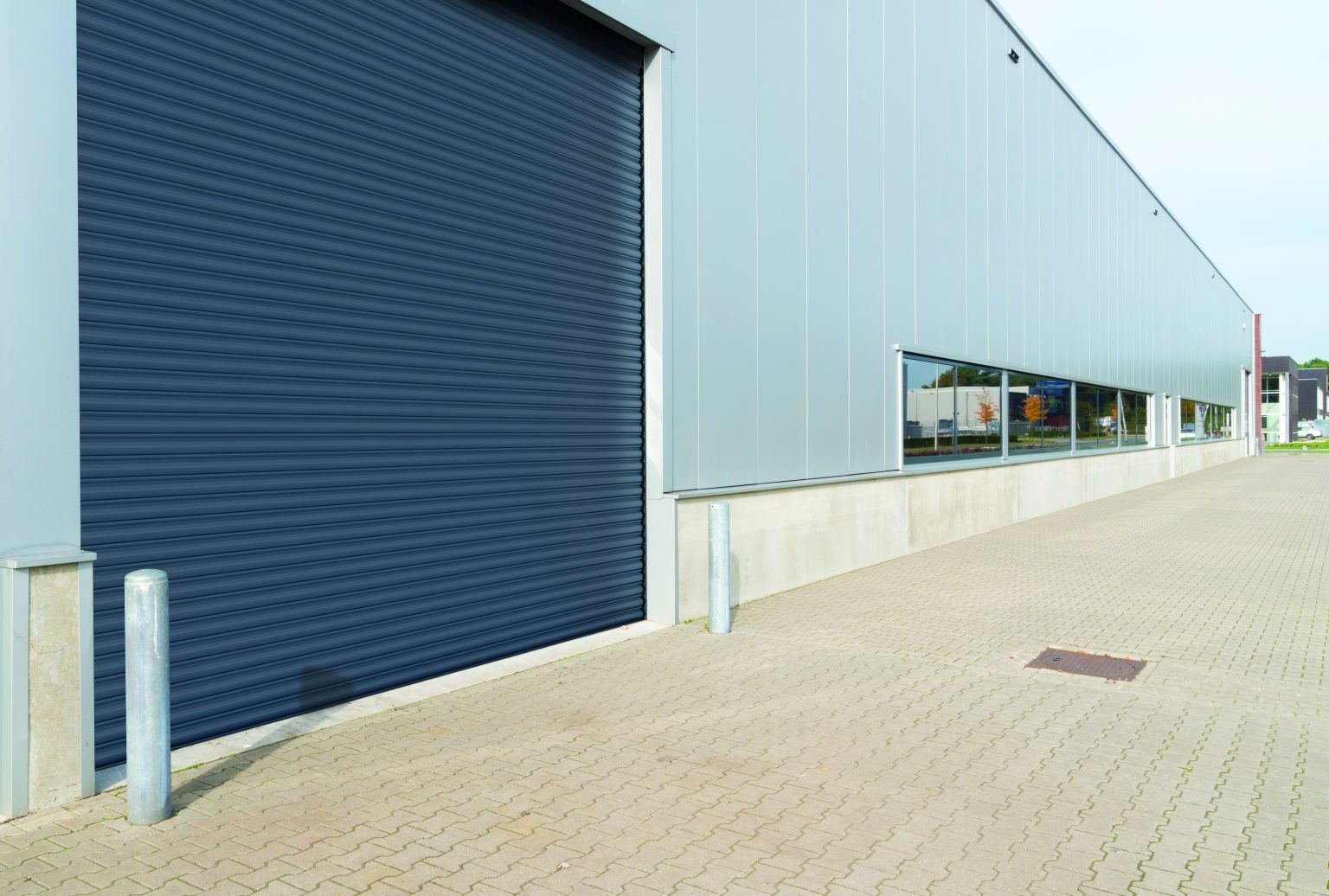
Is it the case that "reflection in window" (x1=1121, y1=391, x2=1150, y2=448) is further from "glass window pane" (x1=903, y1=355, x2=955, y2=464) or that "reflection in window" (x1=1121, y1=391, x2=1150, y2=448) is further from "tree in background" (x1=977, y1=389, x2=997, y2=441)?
"glass window pane" (x1=903, y1=355, x2=955, y2=464)

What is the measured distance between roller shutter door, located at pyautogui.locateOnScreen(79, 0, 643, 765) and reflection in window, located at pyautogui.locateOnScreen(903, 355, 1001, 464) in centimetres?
655

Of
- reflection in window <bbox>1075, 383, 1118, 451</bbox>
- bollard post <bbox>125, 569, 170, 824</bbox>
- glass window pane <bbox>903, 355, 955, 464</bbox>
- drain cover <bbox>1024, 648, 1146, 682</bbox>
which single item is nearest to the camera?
bollard post <bbox>125, 569, 170, 824</bbox>

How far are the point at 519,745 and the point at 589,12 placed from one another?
612 centimetres

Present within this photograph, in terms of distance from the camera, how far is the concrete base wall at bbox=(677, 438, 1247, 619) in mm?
9273

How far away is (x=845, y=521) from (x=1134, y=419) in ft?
70.0

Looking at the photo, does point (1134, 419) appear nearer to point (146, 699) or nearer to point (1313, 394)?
point (146, 699)

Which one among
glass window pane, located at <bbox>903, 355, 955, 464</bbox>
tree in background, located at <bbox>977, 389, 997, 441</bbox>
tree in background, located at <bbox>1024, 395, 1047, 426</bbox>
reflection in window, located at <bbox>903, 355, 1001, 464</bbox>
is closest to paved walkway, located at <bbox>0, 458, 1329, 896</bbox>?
glass window pane, located at <bbox>903, 355, 955, 464</bbox>

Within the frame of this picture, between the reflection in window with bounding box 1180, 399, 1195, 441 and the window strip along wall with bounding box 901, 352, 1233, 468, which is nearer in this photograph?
the window strip along wall with bounding box 901, 352, 1233, 468

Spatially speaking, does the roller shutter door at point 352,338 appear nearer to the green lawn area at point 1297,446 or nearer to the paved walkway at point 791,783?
the paved walkway at point 791,783

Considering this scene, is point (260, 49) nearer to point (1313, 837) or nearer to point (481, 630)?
point (481, 630)

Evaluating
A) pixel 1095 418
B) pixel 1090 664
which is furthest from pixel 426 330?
pixel 1095 418

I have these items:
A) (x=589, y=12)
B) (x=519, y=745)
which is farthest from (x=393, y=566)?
(x=589, y=12)

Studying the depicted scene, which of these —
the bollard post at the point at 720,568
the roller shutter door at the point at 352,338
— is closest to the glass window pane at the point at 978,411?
the bollard post at the point at 720,568

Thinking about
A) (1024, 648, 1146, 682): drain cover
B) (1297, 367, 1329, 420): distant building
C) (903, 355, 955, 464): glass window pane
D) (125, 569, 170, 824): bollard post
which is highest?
(1297, 367, 1329, 420): distant building
